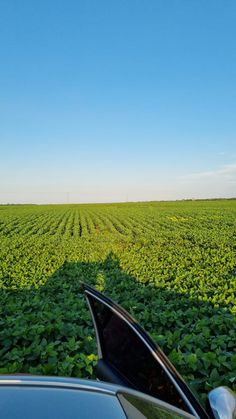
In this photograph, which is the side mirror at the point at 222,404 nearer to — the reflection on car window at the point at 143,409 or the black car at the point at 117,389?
the black car at the point at 117,389

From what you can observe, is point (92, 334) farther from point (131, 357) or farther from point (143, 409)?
point (143, 409)

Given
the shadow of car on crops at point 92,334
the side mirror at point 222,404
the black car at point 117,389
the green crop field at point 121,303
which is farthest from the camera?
the green crop field at point 121,303

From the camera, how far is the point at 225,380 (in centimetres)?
308

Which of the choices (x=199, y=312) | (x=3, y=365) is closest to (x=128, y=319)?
(x=3, y=365)

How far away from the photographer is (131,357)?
60.9 inches

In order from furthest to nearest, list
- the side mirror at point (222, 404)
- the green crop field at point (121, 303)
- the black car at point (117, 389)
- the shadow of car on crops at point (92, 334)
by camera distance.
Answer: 1. the green crop field at point (121, 303)
2. the shadow of car on crops at point (92, 334)
3. the side mirror at point (222, 404)
4. the black car at point (117, 389)

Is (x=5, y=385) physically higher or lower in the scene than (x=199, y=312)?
higher

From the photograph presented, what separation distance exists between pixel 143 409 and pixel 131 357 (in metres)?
0.48

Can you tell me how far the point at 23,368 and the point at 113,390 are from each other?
2.56 m

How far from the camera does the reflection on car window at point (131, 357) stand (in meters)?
1.41

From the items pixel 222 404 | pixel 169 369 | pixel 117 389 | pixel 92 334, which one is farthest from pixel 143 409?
pixel 92 334

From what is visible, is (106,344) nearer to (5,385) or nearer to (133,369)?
(133,369)

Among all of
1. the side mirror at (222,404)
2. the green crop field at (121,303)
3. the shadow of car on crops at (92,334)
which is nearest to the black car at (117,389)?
the side mirror at (222,404)

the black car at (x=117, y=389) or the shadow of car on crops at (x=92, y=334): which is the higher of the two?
the black car at (x=117, y=389)
